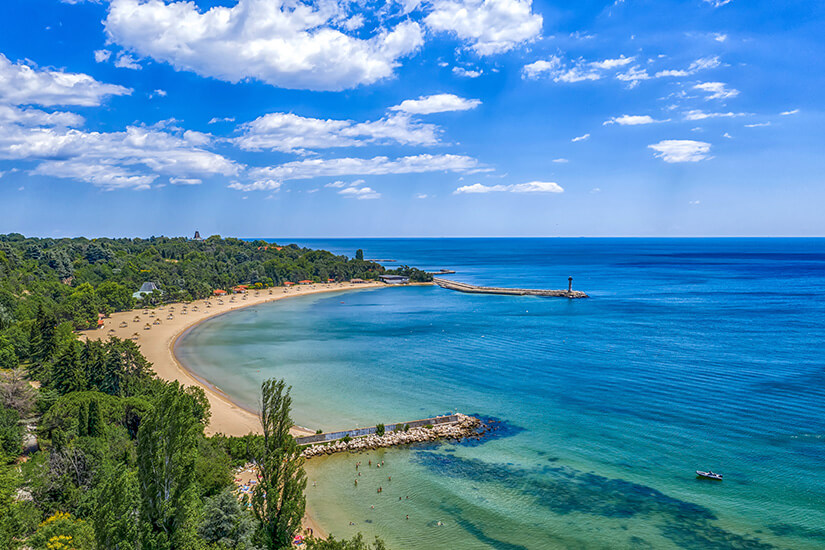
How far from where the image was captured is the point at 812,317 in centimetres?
9819

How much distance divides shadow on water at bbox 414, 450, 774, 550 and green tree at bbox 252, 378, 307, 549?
15237mm

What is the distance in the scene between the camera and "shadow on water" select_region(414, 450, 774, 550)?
1171 inches

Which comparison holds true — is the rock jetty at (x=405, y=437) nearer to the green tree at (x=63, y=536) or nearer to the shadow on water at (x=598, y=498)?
the shadow on water at (x=598, y=498)

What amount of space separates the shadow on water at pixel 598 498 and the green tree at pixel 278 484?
50.0ft

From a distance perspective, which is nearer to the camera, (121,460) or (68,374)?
(121,460)

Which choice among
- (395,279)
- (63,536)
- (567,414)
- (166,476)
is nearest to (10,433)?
(63,536)

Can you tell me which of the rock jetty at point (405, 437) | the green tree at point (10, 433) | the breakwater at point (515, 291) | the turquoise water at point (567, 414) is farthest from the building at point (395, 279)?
the green tree at point (10, 433)

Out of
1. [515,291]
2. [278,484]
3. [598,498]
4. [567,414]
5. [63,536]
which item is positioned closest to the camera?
[278,484]

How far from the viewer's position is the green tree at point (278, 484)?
20047 mm

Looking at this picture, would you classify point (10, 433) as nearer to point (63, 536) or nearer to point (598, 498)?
point (63, 536)

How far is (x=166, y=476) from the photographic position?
18969 mm

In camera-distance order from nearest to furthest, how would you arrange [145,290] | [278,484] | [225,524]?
[278,484]
[225,524]
[145,290]

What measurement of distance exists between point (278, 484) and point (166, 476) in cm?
449

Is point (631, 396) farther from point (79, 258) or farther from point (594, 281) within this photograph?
point (79, 258)
